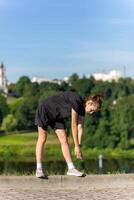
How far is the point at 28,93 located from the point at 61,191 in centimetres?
14319

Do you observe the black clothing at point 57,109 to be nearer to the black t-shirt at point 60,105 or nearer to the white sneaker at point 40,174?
the black t-shirt at point 60,105

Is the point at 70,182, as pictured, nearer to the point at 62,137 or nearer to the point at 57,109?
the point at 62,137

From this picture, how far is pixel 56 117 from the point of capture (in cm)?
1063

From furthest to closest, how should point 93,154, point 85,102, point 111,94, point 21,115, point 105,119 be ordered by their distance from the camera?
point 111,94 → point 21,115 → point 105,119 → point 93,154 → point 85,102

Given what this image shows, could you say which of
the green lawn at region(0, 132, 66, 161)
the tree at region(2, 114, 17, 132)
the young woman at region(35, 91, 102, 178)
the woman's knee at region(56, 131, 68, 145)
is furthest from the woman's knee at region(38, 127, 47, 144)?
the tree at region(2, 114, 17, 132)

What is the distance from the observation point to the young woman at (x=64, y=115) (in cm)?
1046

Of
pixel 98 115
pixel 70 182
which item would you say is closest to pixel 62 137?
pixel 70 182

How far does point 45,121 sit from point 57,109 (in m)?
0.28

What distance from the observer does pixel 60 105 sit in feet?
34.8

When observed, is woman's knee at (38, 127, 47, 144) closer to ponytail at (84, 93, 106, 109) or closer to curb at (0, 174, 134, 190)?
curb at (0, 174, 134, 190)

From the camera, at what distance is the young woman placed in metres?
10.5

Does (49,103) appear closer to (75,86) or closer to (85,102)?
(85,102)

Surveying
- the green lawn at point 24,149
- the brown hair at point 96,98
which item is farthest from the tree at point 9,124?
the brown hair at point 96,98

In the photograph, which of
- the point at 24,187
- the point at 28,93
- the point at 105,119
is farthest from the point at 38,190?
the point at 28,93
